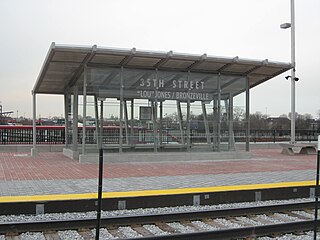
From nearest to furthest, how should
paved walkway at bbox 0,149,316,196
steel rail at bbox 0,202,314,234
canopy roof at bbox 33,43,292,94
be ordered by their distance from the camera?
steel rail at bbox 0,202,314,234 < paved walkway at bbox 0,149,316,196 < canopy roof at bbox 33,43,292,94

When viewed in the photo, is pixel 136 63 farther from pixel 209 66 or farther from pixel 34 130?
pixel 34 130

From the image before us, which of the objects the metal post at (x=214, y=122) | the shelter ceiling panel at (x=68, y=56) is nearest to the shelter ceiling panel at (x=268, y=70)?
the metal post at (x=214, y=122)

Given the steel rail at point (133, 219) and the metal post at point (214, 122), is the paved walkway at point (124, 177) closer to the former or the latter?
the steel rail at point (133, 219)

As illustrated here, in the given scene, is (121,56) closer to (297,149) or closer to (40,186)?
(40,186)

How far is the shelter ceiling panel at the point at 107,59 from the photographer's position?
15.0 m

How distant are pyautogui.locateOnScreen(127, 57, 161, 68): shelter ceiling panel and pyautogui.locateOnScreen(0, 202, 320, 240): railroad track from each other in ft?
30.6

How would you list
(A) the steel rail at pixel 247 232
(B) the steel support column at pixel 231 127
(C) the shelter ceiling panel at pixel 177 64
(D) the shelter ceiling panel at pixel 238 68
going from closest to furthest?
1. (A) the steel rail at pixel 247 232
2. (C) the shelter ceiling panel at pixel 177 64
3. (D) the shelter ceiling panel at pixel 238 68
4. (B) the steel support column at pixel 231 127

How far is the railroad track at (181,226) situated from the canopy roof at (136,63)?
894cm

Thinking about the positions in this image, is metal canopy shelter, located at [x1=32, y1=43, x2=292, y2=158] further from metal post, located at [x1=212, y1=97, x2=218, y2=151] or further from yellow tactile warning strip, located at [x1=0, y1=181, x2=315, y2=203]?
yellow tactile warning strip, located at [x1=0, y1=181, x2=315, y2=203]

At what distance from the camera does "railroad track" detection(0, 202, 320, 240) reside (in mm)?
5883

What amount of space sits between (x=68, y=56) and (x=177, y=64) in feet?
15.4

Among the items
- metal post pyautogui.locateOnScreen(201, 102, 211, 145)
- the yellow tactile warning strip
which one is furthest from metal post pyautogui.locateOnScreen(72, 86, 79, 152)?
the yellow tactile warning strip

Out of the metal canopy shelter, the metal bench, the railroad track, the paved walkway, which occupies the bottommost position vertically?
the railroad track

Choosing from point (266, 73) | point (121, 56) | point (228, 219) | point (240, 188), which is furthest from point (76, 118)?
point (228, 219)
